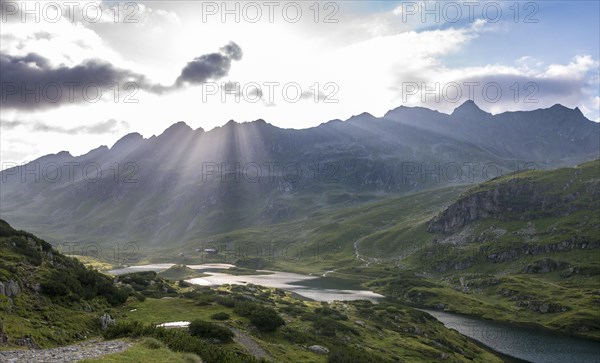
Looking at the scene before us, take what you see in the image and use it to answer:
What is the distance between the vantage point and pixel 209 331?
4150cm

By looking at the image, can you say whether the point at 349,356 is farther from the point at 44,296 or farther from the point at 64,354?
the point at 44,296

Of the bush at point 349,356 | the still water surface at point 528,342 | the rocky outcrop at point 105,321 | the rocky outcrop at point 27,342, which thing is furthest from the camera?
the still water surface at point 528,342

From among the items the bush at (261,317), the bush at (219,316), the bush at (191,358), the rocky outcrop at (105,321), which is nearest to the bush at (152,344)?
the bush at (191,358)

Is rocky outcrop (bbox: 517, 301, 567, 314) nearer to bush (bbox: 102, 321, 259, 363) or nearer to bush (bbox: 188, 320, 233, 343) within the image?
bush (bbox: 188, 320, 233, 343)

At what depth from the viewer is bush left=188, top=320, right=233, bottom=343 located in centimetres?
4088

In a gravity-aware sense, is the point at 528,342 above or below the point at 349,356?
below

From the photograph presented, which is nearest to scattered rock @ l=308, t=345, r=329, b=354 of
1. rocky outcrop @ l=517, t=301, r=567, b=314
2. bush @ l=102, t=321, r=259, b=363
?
bush @ l=102, t=321, r=259, b=363

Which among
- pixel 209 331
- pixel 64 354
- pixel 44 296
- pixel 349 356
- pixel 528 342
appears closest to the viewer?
pixel 64 354

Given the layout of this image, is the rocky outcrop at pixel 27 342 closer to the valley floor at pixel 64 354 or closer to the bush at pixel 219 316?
the valley floor at pixel 64 354

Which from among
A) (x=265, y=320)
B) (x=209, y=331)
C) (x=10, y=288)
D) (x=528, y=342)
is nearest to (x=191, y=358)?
(x=209, y=331)

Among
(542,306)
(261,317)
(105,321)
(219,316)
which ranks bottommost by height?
(542,306)

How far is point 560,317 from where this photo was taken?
13538cm

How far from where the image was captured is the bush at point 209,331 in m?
40.9

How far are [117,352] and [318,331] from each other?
43680 mm
